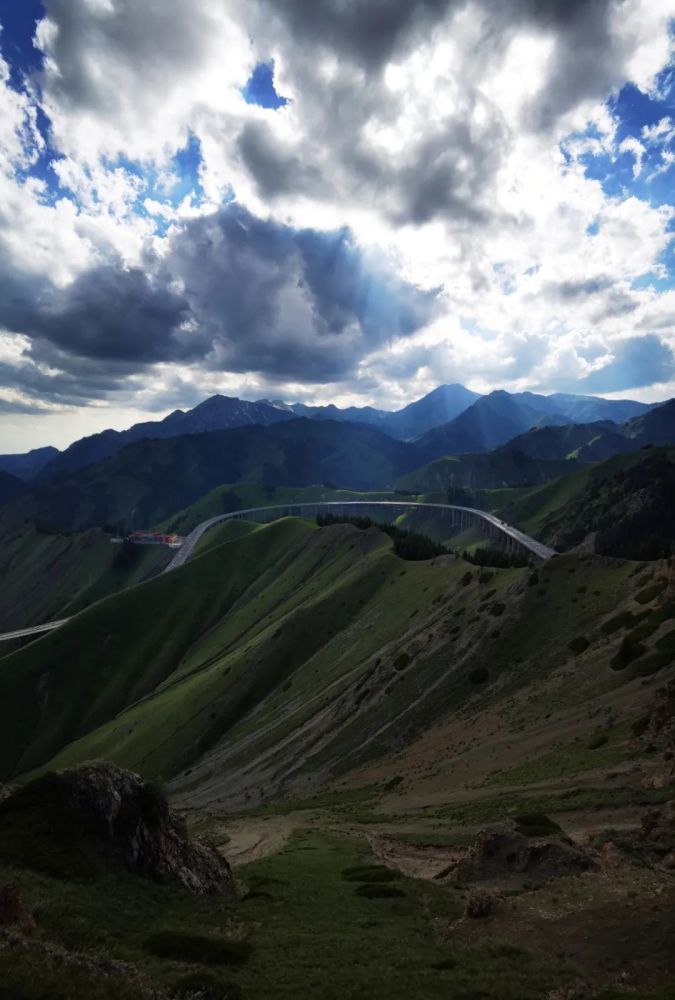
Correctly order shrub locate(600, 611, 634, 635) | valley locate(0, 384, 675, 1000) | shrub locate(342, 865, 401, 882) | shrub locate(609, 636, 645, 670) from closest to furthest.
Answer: valley locate(0, 384, 675, 1000) < shrub locate(342, 865, 401, 882) < shrub locate(609, 636, 645, 670) < shrub locate(600, 611, 634, 635)

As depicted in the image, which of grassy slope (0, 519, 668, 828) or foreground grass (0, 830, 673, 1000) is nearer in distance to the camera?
foreground grass (0, 830, 673, 1000)

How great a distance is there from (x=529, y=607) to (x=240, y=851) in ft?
165

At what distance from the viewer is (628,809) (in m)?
35.3

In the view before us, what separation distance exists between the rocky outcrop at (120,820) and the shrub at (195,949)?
8119 mm

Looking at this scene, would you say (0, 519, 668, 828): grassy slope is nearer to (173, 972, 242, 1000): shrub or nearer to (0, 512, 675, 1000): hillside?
(0, 512, 675, 1000): hillside

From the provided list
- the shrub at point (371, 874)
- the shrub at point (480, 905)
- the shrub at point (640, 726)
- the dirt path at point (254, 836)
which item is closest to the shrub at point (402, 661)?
the dirt path at point (254, 836)

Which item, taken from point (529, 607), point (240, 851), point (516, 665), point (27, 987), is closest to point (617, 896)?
point (27, 987)

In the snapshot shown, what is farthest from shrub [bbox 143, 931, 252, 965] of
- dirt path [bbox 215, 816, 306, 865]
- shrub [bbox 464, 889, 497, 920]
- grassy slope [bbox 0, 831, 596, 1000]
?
dirt path [bbox 215, 816, 306, 865]

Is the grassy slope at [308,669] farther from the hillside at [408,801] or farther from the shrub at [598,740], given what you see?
the shrub at [598,740]

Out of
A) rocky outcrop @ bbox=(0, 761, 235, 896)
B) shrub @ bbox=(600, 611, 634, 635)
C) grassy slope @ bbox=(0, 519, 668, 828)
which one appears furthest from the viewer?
grassy slope @ bbox=(0, 519, 668, 828)

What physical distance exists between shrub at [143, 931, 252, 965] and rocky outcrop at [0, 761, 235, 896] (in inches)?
320

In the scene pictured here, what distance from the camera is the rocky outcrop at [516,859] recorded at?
28.6 m

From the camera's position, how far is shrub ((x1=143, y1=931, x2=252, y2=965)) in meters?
20.6

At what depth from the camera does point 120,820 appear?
99.7 feet
